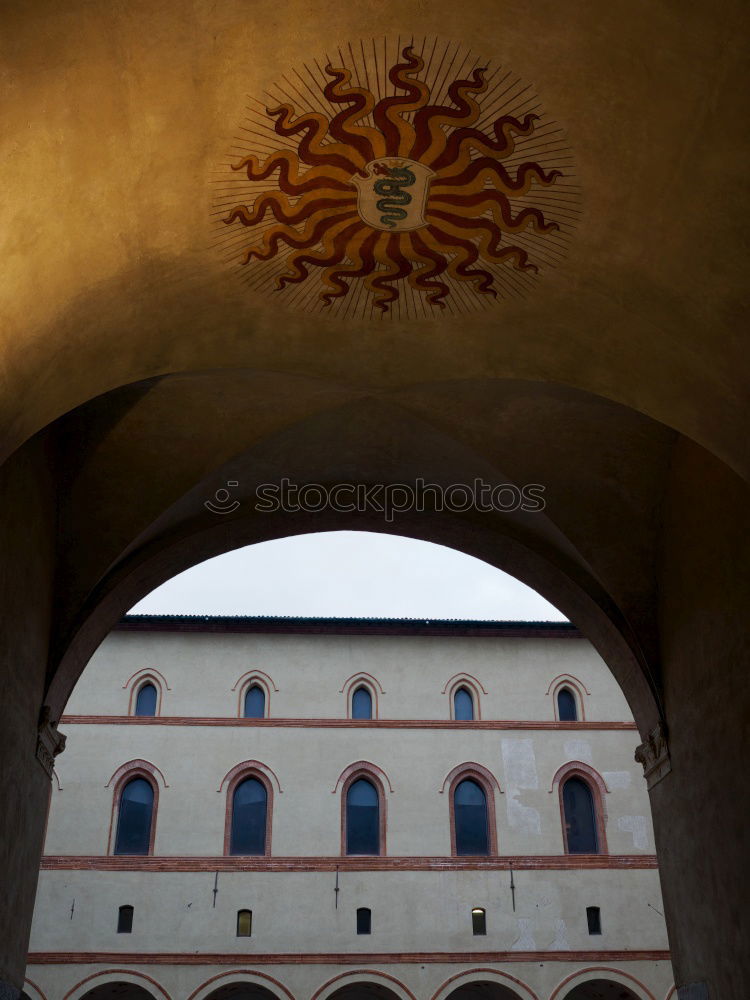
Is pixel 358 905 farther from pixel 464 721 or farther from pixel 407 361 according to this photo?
pixel 407 361

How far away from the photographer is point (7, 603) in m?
8.79

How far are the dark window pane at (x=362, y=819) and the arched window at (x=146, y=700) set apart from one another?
4.86m

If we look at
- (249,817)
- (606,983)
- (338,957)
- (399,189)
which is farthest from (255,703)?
(399,189)

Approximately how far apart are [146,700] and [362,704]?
4.94 m

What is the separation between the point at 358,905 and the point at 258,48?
1938 centimetres

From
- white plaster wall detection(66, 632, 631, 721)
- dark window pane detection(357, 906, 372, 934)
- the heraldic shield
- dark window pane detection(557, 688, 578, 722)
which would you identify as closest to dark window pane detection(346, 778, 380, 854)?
dark window pane detection(357, 906, 372, 934)

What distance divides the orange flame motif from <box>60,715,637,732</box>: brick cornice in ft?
56.0

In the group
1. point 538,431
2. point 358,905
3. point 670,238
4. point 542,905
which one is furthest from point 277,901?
point 670,238

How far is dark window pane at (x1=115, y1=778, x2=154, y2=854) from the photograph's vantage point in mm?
21766

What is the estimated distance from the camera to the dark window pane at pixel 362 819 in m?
22.0

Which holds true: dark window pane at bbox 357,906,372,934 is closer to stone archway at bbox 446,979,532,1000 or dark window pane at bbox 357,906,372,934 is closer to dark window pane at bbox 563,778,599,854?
stone archway at bbox 446,979,532,1000

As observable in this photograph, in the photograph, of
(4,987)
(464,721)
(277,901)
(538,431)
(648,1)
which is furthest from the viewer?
(464,721)

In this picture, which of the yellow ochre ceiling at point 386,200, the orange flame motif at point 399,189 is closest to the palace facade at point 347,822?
the yellow ochre ceiling at point 386,200

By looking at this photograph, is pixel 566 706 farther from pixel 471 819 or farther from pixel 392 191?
pixel 392 191
